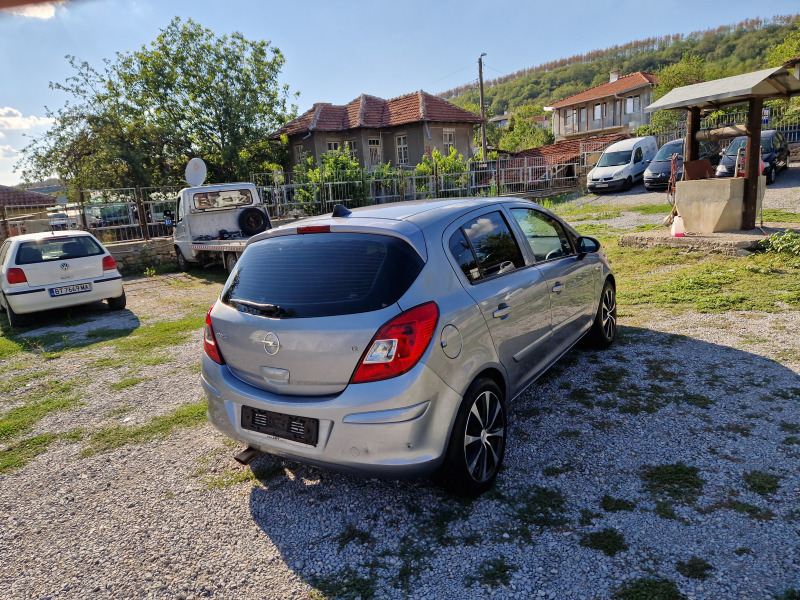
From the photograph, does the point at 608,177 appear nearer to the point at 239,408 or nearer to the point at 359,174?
the point at 359,174

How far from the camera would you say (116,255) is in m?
13.9

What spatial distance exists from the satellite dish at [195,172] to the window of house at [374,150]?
16.9 m

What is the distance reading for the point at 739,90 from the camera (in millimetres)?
8531

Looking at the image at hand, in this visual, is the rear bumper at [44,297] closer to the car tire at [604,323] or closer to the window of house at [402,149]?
the car tire at [604,323]

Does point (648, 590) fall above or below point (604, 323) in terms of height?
below

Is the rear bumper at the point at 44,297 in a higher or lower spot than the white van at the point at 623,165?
lower

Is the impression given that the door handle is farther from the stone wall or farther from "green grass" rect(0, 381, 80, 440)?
the stone wall

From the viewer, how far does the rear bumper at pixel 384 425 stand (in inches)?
100

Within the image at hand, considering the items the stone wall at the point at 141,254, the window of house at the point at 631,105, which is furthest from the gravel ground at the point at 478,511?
the window of house at the point at 631,105

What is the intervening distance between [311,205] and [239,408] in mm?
15308

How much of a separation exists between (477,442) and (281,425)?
1.12m

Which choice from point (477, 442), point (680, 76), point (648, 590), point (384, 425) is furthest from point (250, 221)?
point (680, 76)

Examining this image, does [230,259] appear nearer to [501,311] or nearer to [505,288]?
[505,288]

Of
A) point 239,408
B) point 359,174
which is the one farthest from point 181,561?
point 359,174
